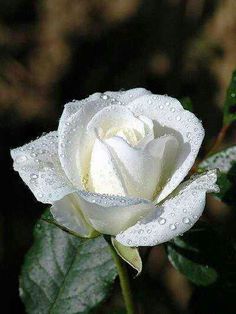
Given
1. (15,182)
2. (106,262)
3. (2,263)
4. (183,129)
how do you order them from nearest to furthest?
(183,129), (106,262), (2,263), (15,182)

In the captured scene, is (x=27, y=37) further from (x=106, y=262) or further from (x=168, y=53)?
(x=106, y=262)

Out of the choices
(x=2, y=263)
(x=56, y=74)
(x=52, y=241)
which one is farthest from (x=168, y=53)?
(x=52, y=241)

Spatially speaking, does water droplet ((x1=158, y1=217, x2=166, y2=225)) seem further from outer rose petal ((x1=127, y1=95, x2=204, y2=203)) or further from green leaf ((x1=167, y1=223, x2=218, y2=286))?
green leaf ((x1=167, y1=223, x2=218, y2=286))

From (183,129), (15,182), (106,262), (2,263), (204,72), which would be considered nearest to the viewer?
(183,129)

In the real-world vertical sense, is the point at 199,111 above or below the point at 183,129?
below

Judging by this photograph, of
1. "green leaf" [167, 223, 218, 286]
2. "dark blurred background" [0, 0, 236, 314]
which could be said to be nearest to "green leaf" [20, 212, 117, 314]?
"green leaf" [167, 223, 218, 286]

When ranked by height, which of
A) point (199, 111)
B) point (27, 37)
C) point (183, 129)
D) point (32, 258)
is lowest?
point (199, 111)

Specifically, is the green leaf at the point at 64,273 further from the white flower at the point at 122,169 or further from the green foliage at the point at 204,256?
the white flower at the point at 122,169

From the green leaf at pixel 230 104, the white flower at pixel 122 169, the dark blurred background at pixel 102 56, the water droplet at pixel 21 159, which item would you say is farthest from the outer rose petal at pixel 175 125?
the dark blurred background at pixel 102 56
